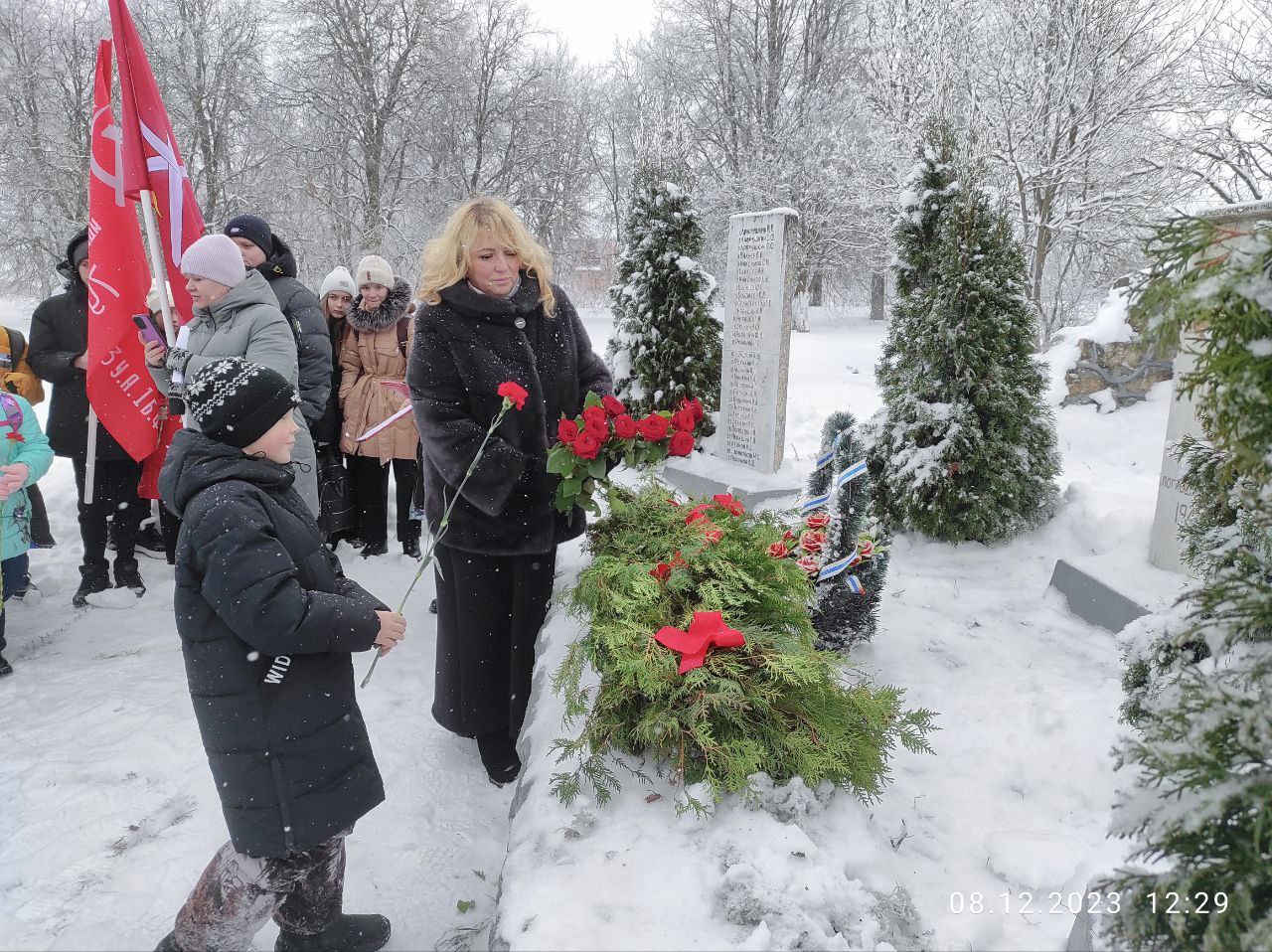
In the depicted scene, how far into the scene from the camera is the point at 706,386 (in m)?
7.80

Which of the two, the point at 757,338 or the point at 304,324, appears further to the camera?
the point at 757,338

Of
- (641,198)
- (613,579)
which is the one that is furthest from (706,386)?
(613,579)

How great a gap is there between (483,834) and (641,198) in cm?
653

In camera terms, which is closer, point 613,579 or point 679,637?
point 679,637

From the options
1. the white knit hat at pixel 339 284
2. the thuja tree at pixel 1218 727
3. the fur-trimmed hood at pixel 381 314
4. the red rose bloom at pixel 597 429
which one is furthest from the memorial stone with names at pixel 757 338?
the thuja tree at pixel 1218 727

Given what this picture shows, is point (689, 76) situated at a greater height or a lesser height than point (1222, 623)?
greater

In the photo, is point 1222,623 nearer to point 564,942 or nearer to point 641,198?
point 564,942

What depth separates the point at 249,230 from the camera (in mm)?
3877

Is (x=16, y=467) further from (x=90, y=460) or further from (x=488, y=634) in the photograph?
(x=488, y=634)

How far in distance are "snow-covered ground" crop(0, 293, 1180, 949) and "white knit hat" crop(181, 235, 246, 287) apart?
2.01 m

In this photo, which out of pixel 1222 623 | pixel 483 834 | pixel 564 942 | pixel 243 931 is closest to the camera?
pixel 1222 623

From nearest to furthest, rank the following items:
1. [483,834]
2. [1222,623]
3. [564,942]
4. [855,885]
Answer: [1222,623]
[564,942]
[855,885]
[483,834]

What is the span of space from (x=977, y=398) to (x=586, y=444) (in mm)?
3160

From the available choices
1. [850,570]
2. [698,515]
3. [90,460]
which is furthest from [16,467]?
[850,570]
